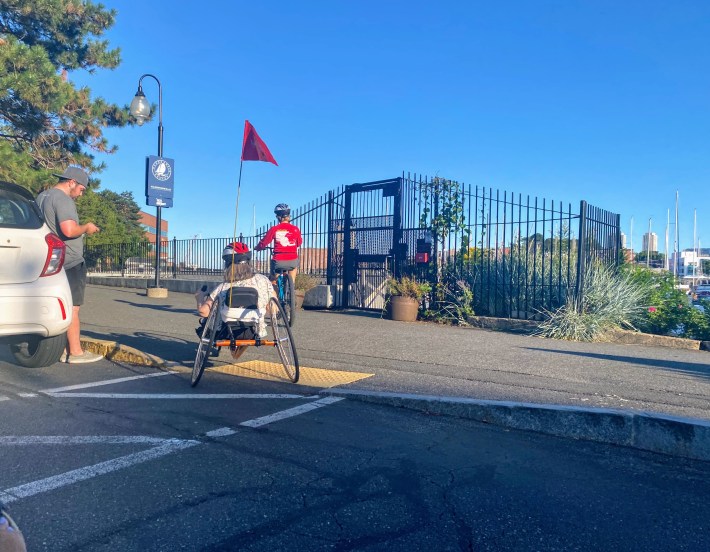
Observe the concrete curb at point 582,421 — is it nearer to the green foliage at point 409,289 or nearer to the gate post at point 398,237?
the green foliage at point 409,289

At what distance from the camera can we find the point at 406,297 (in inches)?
432

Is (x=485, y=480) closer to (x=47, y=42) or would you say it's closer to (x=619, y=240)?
(x=619, y=240)

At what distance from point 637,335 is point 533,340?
1.70 metres

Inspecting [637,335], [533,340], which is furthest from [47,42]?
[637,335]

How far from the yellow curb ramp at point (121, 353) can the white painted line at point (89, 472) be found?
278 cm

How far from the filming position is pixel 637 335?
30.2ft

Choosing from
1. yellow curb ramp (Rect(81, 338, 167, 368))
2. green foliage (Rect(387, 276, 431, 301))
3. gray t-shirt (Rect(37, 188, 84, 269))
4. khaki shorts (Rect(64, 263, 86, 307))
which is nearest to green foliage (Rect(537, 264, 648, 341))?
green foliage (Rect(387, 276, 431, 301))

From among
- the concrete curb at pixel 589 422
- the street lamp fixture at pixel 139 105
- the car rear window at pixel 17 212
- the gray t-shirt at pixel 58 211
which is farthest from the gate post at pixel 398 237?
the car rear window at pixel 17 212

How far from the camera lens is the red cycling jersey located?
859 centimetres

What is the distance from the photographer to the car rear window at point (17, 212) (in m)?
5.25

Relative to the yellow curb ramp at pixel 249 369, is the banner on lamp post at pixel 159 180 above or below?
above

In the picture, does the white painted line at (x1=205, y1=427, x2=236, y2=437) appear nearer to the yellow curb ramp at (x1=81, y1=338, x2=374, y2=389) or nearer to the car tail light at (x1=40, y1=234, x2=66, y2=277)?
the yellow curb ramp at (x1=81, y1=338, x2=374, y2=389)

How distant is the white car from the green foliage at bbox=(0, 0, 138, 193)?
9231 mm

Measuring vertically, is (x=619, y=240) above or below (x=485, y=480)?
above
